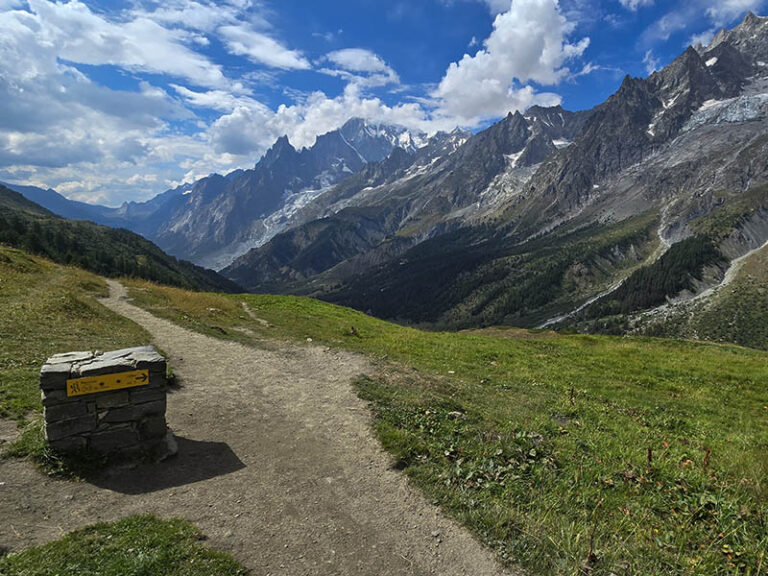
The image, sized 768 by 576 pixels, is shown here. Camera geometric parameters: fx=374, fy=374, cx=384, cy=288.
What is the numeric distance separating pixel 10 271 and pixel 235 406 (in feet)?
108

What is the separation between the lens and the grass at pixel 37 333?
11.6 meters

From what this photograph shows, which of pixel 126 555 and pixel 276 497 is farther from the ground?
pixel 126 555

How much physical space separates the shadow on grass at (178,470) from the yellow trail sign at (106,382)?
2.23 metres

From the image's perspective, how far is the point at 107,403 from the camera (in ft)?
34.4

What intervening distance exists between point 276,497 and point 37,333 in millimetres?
19157

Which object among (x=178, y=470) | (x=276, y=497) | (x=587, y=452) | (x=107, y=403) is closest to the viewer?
(x=276, y=497)

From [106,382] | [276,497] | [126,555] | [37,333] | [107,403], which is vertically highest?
[106,382]

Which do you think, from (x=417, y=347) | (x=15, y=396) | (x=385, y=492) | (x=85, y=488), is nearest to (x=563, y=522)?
(x=385, y=492)

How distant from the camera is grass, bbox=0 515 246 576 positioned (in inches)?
254

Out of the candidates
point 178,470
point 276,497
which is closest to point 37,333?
point 178,470

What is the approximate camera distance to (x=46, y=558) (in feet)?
21.8

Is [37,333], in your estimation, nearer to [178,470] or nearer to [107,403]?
[107,403]

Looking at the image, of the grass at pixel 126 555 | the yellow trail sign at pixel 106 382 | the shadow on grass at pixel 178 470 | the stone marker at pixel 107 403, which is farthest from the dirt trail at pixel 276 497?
the yellow trail sign at pixel 106 382

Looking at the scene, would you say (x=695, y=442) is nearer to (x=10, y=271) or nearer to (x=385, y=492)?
(x=385, y=492)
